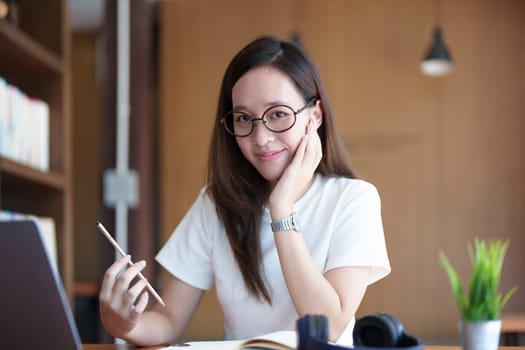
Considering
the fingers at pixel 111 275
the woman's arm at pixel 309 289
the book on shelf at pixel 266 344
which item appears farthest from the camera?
the woman's arm at pixel 309 289

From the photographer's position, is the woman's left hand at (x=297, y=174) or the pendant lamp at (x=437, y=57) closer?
the woman's left hand at (x=297, y=174)

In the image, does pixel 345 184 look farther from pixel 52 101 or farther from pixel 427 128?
pixel 427 128

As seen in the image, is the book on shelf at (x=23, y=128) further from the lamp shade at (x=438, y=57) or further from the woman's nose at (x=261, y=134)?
the lamp shade at (x=438, y=57)

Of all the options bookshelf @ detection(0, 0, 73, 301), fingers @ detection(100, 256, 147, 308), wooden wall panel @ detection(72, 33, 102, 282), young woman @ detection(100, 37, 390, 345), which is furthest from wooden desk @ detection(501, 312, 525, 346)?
wooden wall panel @ detection(72, 33, 102, 282)

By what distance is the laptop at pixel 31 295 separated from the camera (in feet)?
3.14

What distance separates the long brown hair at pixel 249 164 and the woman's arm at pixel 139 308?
6.5 inches

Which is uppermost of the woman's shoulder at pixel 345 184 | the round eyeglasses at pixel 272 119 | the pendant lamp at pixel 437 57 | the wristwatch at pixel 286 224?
the pendant lamp at pixel 437 57

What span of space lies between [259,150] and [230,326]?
0.41 meters

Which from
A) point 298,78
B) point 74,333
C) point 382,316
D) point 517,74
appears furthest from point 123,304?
point 517,74

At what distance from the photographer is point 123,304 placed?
1.31 m

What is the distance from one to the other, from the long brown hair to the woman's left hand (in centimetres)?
8

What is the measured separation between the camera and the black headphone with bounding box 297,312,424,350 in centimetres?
88

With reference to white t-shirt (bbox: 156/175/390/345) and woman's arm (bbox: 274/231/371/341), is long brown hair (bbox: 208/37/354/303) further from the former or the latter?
woman's arm (bbox: 274/231/371/341)

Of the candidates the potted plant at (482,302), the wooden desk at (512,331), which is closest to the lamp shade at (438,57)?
the wooden desk at (512,331)
